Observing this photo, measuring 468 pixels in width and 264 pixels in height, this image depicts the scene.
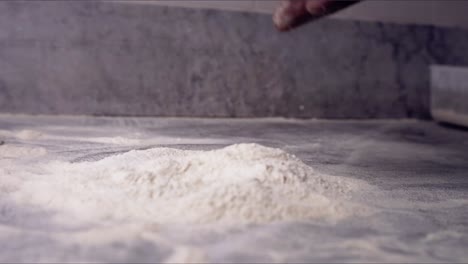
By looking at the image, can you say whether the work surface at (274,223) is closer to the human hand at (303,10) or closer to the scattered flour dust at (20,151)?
the scattered flour dust at (20,151)

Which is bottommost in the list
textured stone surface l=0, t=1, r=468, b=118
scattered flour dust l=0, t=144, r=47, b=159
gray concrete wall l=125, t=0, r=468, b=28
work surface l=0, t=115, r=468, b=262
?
work surface l=0, t=115, r=468, b=262

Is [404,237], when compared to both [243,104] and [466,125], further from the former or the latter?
[466,125]

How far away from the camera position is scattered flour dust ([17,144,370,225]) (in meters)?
1.42

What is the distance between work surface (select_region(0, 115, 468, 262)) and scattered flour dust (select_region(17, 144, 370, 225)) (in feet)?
0.19

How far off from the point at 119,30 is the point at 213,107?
89 cm

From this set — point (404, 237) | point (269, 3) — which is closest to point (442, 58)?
point (269, 3)

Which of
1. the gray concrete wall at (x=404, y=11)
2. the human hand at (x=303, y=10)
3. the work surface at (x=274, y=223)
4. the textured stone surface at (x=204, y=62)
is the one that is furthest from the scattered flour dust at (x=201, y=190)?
the gray concrete wall at (x=404, y=11)

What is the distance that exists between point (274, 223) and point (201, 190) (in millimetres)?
259

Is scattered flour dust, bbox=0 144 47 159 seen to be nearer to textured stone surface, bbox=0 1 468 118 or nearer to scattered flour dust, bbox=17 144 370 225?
scattered flour dust, bbox=17 144 370 225

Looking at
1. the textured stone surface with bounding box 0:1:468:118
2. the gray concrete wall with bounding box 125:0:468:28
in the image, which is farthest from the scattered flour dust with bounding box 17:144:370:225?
the gray concrete wall with bounding box 125:0:468:28

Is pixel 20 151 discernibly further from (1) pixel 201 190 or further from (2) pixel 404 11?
(2) pixel 404 11

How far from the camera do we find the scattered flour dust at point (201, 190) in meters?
1.42

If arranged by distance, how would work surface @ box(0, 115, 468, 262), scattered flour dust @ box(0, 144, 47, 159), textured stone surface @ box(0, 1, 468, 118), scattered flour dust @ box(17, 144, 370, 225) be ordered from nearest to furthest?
work surface @ box(0, 115, 468, 262)
scattered flour dust @ box(17, 144, 370, 225)
scattered flour dust @ box(0, 144, 47, 159)
textured stone surface @ box(0, 1, 468, 118)

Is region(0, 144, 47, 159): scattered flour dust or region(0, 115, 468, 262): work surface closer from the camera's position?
region(0, 115, 468, 262): work surface
